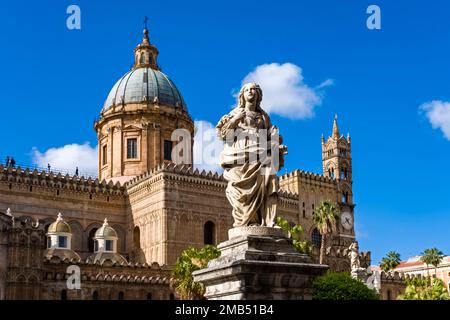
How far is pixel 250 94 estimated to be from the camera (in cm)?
895

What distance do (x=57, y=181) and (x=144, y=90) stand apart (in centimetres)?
1353

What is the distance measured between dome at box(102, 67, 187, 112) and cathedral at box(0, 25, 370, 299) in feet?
0.40

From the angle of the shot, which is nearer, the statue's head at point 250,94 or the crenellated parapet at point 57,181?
the statue's head at point 250,94

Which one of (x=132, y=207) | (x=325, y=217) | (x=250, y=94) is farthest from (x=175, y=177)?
(x=250, y=94)

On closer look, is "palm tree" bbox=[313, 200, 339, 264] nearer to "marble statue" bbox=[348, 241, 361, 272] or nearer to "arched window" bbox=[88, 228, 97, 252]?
"marble statue" bbox=[348, 241, 361, 272]

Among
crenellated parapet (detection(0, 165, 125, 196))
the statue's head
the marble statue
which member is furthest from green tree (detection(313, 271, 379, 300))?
the statue's head

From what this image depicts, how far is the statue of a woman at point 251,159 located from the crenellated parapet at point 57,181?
155ft

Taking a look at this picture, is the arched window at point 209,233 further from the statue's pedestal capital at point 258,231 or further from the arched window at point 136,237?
the statue's pedestal capital at point 258,231

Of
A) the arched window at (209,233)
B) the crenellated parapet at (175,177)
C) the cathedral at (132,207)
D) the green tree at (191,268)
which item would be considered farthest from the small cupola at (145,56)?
the green tree at (191,268)

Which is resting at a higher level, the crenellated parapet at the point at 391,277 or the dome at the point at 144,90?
the dome at the point at 144,90

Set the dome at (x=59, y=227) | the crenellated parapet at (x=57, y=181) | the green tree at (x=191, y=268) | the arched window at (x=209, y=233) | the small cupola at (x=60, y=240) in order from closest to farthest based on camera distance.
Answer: the green tree at (x=191, y=268) → the small cupola at (x=60, y=240) → the dome at (x=59, y=227) → the crenellated parapet at (x=57, y=181) → the arched window at (x=209, y=233)

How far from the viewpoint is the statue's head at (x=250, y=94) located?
8.95 m

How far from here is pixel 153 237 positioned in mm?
54750

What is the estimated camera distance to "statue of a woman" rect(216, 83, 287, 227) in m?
8.55
